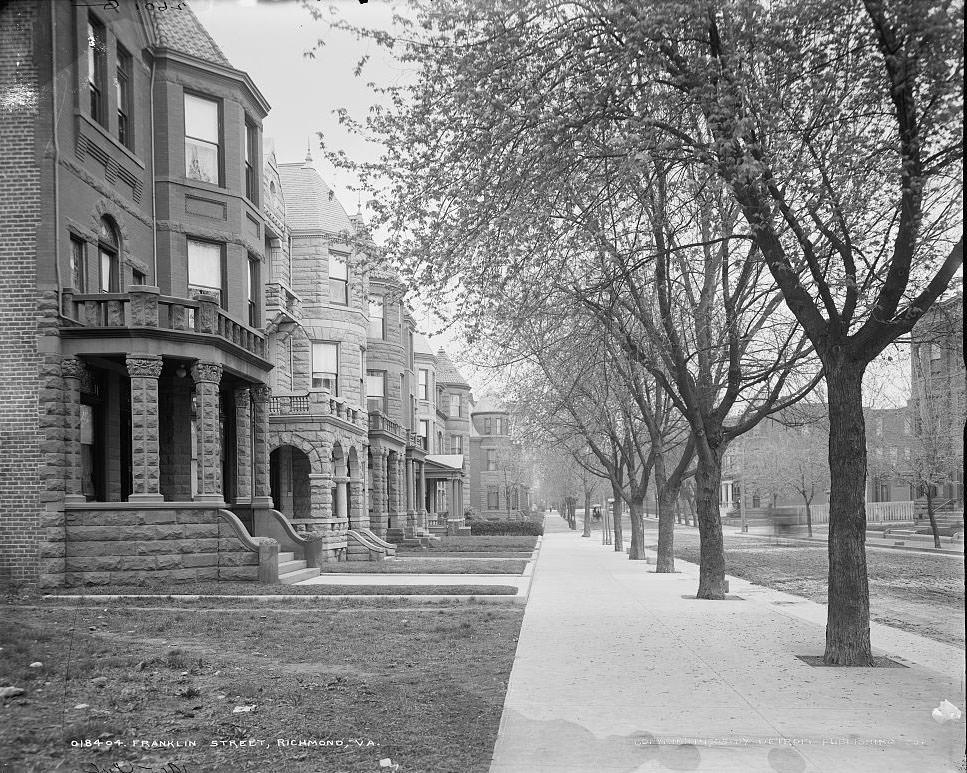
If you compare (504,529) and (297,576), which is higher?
(297,576)

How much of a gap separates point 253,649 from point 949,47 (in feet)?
30.3

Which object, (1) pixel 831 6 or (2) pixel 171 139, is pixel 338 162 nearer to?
(1) pixel 831 6

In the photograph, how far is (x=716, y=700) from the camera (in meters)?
8.28

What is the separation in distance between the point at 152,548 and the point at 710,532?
1050cm

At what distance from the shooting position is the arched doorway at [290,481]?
28.5m

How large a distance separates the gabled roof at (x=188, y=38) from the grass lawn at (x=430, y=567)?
12110 mm

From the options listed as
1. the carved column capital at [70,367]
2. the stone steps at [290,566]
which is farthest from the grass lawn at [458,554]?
the carved column capital at [70,367]

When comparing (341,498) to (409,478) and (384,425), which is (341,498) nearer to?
(384,425)

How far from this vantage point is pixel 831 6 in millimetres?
8570

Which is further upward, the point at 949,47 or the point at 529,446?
the point at 949,47

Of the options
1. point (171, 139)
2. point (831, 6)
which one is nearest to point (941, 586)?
point (831, 6)

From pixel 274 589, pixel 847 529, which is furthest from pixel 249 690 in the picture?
pixel 274 589

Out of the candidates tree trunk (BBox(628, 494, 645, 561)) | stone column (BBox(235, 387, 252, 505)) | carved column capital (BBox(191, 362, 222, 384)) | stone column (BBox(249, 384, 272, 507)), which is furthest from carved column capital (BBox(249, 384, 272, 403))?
tree trunk (BBox(628, 494, 645, 561))

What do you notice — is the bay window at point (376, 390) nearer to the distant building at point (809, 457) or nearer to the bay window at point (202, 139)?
the distant building at point (809, 457)
